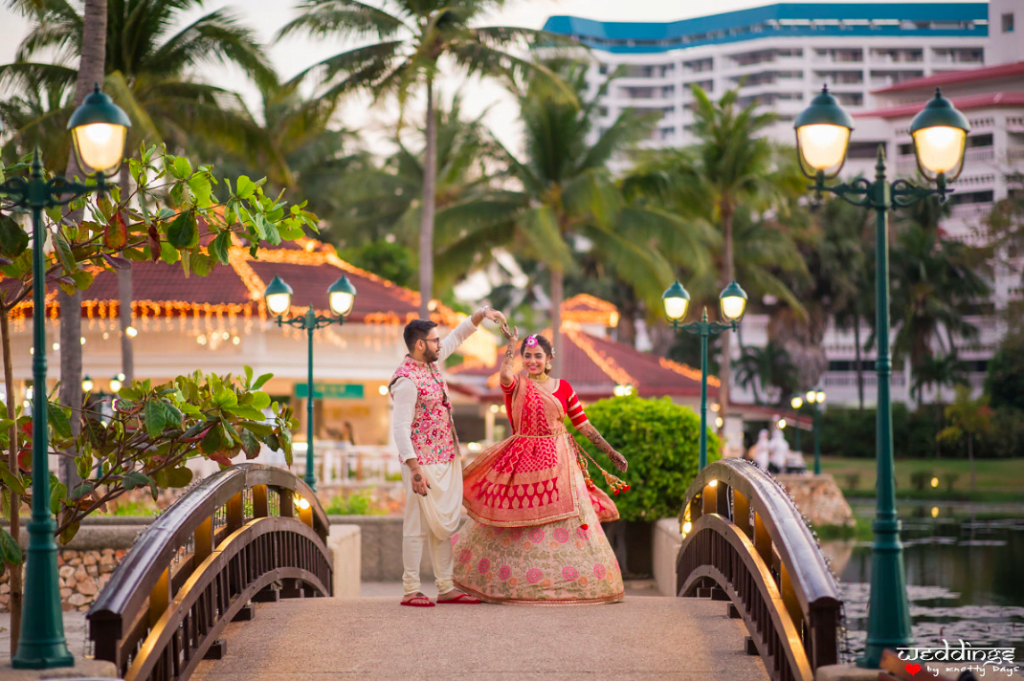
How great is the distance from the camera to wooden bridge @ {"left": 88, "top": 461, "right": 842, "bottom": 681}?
6.02 m

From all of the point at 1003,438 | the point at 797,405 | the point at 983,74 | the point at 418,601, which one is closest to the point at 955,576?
the point at 797,405

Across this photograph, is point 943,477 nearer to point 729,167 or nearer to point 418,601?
point 729,167

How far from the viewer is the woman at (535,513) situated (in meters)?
8.75

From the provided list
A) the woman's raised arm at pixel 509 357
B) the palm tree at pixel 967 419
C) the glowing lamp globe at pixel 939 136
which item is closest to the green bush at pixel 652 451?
the woman's raised arm at pixel 509 357

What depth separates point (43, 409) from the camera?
5879 mm

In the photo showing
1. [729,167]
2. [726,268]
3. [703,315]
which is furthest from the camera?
[729,167]

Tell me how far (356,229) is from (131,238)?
37743 mm

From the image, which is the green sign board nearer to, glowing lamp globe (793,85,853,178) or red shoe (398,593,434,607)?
red shoe (398,593,434,607)

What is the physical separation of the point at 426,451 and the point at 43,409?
3.24m

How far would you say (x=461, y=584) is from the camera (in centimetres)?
902

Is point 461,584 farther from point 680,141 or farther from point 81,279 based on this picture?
point 680,141

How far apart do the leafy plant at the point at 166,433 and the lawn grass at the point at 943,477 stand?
4134 cm

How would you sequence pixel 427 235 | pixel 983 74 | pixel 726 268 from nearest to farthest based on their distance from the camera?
pixel 427 235
pixel 726 268
pixel 983 74

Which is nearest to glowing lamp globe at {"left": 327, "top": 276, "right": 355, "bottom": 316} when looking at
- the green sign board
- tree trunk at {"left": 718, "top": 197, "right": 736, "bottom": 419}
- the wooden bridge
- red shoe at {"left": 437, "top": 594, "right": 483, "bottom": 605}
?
the wooden bridge
